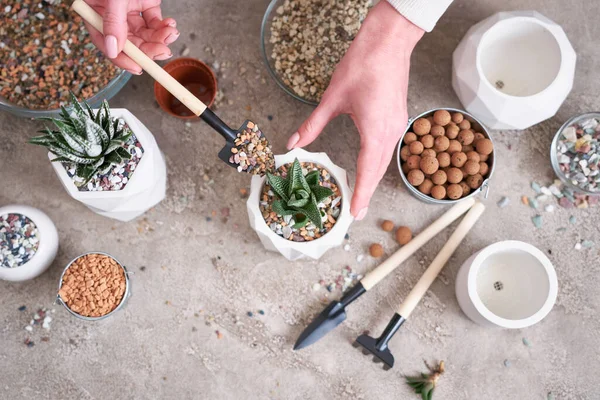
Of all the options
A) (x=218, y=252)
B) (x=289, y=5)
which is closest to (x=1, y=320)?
(x=218, y=252)

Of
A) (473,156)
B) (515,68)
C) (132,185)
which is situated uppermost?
(515,68)

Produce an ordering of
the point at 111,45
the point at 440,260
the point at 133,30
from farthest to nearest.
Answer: the point at 440,260 < the point at 133,30 < the point at 111,45

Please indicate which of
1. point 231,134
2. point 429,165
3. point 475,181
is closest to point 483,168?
point 475,181

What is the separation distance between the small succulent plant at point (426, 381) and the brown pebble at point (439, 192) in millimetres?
416

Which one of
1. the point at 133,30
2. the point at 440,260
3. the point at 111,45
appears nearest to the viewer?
the point at 111,45

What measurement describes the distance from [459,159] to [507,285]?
1.12ft

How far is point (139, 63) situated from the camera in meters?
1.04

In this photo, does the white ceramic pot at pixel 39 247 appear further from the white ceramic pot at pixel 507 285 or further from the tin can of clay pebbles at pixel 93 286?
the white ceramic pot at pixel 507 285

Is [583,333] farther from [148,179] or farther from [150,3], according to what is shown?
[150,3]

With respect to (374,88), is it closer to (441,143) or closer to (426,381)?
(441,143)

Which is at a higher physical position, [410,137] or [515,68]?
[515,68]

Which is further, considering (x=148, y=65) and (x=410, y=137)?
(x=410, y=137)

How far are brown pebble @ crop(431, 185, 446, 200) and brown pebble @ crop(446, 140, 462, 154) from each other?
0.30 ft

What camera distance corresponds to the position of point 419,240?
4.40ft
